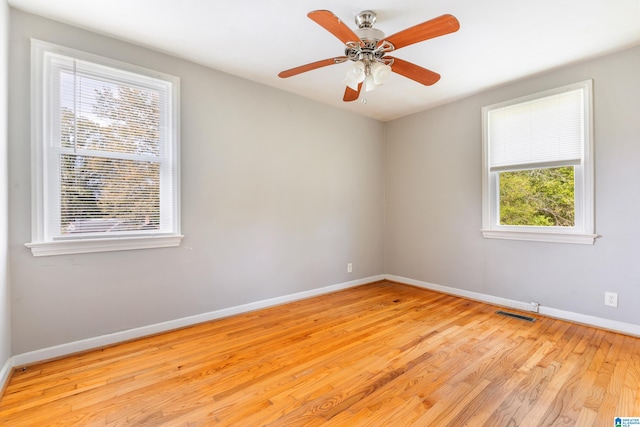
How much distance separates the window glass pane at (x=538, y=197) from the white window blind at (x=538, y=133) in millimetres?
110

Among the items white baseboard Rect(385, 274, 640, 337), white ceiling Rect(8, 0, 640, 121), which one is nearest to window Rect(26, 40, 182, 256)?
white ceiling Rect(8, 0, 640, 121)

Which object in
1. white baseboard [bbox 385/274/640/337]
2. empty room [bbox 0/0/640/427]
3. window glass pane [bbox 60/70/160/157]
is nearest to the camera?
empty room [bbox 0/0/640/427]

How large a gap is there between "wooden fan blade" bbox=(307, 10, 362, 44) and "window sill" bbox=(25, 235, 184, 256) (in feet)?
7.05

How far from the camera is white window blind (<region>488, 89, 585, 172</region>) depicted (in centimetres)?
292

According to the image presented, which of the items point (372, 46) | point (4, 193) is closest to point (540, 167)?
point (372, 46)

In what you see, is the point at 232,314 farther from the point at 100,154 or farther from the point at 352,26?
the point at 352,26

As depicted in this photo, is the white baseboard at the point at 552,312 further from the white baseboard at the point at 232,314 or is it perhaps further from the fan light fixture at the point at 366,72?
the fan light fixture at the point at 366,72

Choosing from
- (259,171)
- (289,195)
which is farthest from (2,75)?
(289,195)

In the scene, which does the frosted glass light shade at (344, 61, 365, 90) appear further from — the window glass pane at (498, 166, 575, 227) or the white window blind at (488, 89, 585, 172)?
the window glass pane at (498, 166, 575, 227)

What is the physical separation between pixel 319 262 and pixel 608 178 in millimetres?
3073

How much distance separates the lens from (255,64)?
2.89 meters

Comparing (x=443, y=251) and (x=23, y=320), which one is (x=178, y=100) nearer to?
(x=23, y=320)

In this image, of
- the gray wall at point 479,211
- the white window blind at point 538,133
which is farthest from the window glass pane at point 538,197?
the gray wall at point 479,211

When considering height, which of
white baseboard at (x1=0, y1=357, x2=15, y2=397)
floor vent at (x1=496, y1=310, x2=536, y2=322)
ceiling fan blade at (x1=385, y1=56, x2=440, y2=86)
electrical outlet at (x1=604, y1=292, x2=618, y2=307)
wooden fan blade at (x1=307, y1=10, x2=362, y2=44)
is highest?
wooden fan blade at (x1=307, y1=10, x2=362, y2=44)
